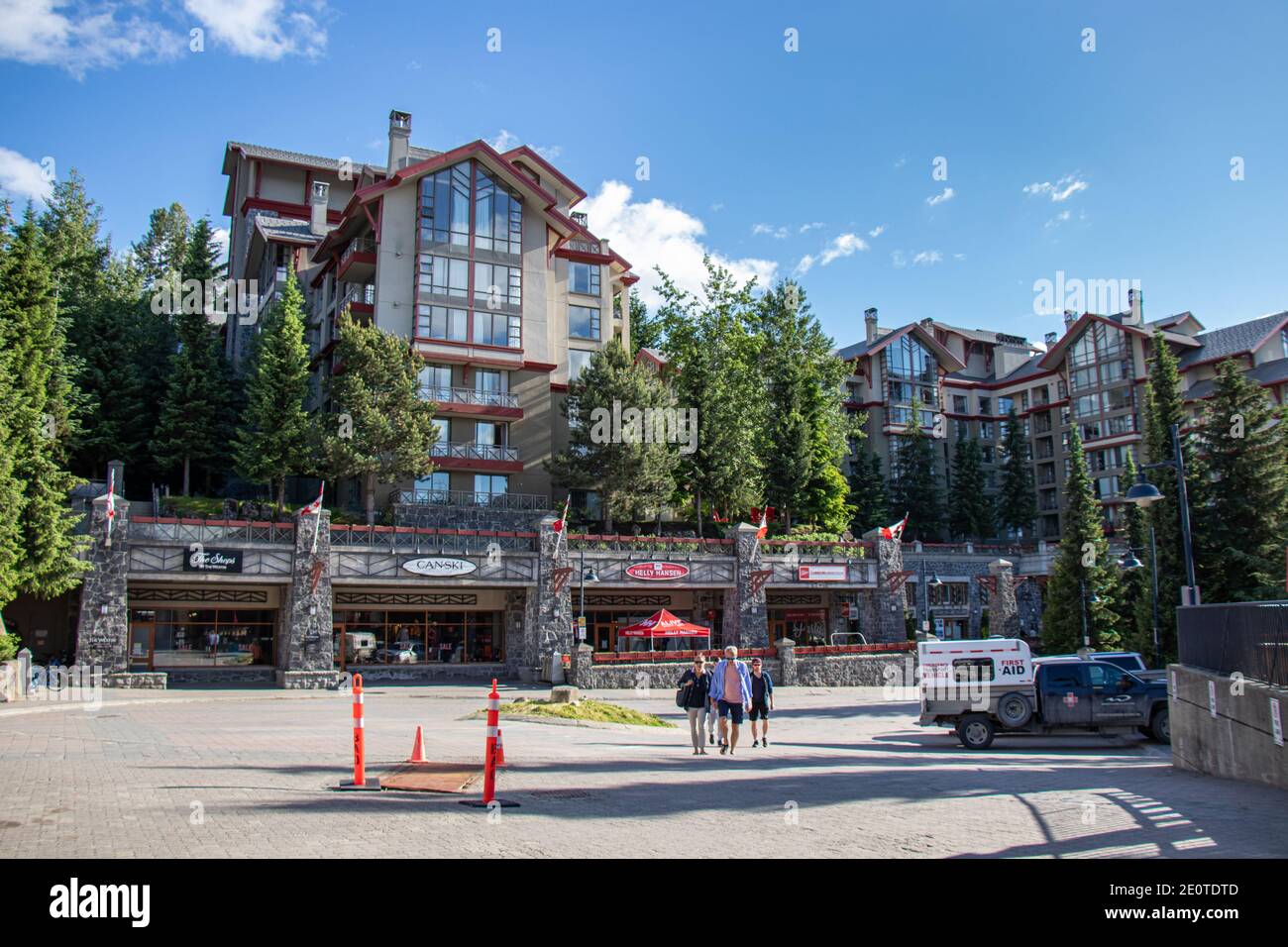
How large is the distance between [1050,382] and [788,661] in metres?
57.9

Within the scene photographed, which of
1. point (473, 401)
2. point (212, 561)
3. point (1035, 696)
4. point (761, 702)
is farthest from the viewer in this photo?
point (473, 401)

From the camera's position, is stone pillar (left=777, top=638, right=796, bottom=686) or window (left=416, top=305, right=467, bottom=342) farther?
window (left=416, top=305, right=467, bottom=342)

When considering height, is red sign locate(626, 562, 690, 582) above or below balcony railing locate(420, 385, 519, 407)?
below

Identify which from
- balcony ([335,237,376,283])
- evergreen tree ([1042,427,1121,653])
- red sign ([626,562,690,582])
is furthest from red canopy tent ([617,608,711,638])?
balcony ([335,237,376,283])

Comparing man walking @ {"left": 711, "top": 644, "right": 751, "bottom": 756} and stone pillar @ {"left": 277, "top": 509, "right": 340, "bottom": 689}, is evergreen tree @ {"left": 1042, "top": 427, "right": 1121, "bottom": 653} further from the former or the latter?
→ stone pillar @ {"left": 277, "top": 509, "right": 340, "bottom": 689}

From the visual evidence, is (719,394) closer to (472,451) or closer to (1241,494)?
(472,451)

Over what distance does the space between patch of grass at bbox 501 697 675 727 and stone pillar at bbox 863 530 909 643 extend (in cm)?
2232

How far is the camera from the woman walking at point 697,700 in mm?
16822

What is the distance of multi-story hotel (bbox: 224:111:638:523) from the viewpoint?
4388 centimetres

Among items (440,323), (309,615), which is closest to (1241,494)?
(440,323)

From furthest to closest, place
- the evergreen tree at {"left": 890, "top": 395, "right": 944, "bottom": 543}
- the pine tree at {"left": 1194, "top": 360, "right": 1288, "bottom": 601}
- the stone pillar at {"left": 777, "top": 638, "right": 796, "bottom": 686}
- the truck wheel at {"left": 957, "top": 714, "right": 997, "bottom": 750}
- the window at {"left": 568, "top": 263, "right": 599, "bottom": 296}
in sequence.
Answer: the evergreen tree at {"left": 890, "top": 395, "right": 944, "bottom": 543} → the window at {"left": 568, "top": 263, "right": 599, "bottom": 296} → the stone pillar at {"left": 777, "top": 638, "right": 796, "bottom": 686} → the pine tree at {"left": 1194, "top": 360, "right": 1288, "bottom": 601} → the truck wheel at {"left": 957, "top": 714, "right": 997, "bottom": 750}

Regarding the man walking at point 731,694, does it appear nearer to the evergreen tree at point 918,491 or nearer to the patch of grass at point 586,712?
the patch of grass at point 586,712

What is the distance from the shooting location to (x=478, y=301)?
45344 millimetres
